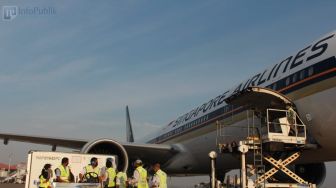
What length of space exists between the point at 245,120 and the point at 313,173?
341 centimetres

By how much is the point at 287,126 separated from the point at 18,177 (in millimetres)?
39472

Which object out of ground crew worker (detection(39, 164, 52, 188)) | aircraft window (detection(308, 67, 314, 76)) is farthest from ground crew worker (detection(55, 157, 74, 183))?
aircraft window (detection(308, 67, 314, 76))

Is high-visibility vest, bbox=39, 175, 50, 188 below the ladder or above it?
below

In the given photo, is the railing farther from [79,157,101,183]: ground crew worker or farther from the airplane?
[79,157,101,183]: ground crew worker

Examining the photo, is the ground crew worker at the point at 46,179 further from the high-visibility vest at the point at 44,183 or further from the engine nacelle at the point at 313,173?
the engine nacelle at the point at 313,173

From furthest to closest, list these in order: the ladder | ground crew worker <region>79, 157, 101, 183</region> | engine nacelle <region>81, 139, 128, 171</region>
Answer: engine nacelle <region>81, 139, 128, 171</region>, the ladder, ground crew worker <region>79, 157, 101, 183</region>

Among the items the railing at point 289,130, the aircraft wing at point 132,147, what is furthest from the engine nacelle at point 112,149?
the railing at point 289,130

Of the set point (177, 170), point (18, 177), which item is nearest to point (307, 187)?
point (177, 170)

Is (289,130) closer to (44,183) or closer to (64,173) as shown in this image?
(64,173)

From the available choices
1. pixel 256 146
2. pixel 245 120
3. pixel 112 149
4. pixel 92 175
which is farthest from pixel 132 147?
pixel 256 146

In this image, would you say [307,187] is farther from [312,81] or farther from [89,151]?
[89,151]

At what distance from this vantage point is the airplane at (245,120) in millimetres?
8430

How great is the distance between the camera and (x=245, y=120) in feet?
36.3

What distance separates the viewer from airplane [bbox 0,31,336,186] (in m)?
8.43
